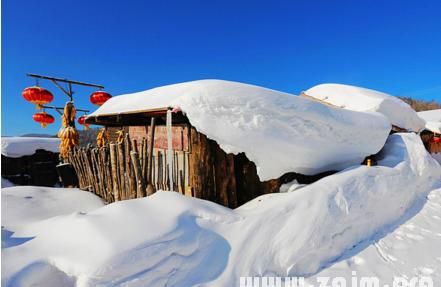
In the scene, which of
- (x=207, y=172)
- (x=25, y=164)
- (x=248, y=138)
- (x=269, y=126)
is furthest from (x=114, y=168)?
(x=25, y=164)

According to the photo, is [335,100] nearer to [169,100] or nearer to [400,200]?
[400,200]

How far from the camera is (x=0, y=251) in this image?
1.92 metres

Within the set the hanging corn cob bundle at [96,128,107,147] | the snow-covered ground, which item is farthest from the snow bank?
the hanging corn cob bundle at [96,128,107,147]

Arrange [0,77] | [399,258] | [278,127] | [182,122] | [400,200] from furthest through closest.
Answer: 1. [182,122]
2. [400,200]
3. [278,127]
4. [399,258]
5. [0,77]

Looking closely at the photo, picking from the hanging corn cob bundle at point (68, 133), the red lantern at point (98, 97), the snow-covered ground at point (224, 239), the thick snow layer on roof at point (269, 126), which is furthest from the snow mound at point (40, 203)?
the red lantern at point (98, 97)

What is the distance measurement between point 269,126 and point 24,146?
1320cm

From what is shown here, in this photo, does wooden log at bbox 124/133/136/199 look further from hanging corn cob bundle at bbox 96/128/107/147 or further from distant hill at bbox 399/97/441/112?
distant hill at bbox 399/97/441/112

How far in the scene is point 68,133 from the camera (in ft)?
21.4

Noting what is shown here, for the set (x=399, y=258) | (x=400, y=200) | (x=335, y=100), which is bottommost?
(x=399, y=258)

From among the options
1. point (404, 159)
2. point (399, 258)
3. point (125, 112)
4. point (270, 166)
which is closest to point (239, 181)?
point (270, 166)

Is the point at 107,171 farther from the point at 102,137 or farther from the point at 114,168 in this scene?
the point at 102,137

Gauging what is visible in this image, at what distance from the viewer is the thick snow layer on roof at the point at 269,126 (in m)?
3.10

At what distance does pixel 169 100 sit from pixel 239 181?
1.71 metres

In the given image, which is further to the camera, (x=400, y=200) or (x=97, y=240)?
(x=400, y=200)
